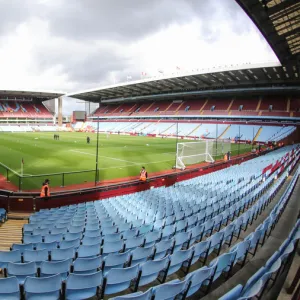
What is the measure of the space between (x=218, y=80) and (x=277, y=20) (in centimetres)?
4392

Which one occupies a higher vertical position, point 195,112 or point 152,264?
point 195,112

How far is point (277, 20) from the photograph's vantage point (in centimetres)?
1576

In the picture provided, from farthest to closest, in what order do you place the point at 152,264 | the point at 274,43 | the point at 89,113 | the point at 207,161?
the point at 89,113, the point at 207,161, the point at 274,43, the point at 152,264

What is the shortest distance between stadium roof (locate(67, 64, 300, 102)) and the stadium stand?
121ft

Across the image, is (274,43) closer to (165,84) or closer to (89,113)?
(165,84)

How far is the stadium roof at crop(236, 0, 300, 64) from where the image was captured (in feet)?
46.0

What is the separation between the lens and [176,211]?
26.3 feet

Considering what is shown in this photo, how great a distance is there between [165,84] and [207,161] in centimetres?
4605

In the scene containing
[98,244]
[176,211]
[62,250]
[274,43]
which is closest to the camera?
[62,250]

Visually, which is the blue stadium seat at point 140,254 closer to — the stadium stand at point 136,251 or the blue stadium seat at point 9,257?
the stadium stand at point 136,251

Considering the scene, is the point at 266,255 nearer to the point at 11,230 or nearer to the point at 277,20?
the point at 11,230

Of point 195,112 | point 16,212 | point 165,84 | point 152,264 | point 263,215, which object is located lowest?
point 16,212

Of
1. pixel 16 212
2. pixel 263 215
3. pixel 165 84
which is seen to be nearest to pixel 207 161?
pixel 263 215

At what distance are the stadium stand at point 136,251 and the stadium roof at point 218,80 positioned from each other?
36.9 m
